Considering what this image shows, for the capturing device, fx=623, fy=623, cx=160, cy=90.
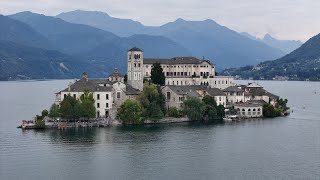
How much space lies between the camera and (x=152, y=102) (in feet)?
263

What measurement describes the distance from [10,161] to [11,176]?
5.95 meters

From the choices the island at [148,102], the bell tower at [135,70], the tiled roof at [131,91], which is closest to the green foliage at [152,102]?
the island at [148,102]

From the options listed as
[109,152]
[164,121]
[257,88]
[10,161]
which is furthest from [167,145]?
[257,88]

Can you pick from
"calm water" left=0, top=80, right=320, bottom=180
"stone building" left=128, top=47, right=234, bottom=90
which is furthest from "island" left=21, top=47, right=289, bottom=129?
"calm water" left=0, top=80, right=320, bottom=180

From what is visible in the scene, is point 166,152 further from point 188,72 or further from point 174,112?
point 188,72

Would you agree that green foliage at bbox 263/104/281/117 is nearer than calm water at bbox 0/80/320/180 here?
No

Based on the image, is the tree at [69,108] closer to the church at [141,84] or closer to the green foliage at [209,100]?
the church at [141,84]

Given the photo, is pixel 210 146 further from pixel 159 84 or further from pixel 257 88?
pixel 257 88

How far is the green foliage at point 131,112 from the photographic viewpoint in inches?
3063

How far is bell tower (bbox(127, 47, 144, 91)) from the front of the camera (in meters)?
90.6

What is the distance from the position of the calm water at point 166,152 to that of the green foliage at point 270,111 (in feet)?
42.4

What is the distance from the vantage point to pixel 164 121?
80875 mm

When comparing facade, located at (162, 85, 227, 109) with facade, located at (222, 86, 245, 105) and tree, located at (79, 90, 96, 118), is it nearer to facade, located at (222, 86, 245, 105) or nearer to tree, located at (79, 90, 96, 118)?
facade, located at (222, 86, 245, 105)

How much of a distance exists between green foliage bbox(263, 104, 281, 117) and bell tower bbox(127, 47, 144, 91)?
18.5m
